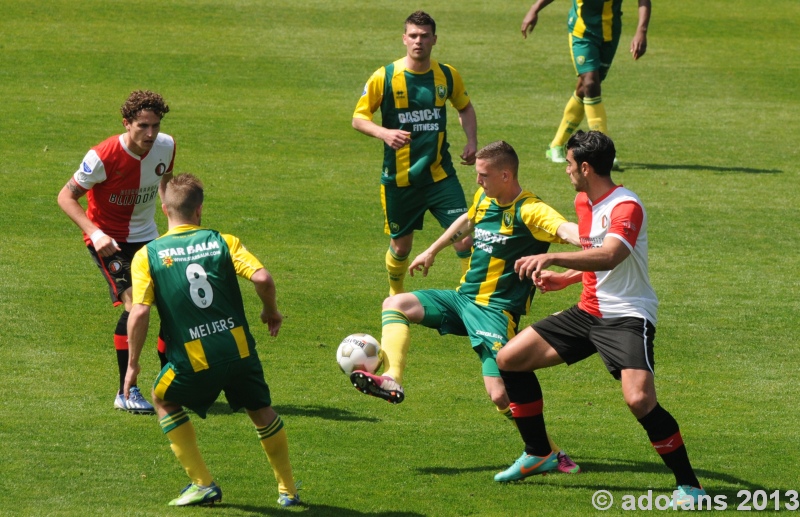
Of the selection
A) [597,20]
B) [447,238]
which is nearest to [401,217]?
[447,238]

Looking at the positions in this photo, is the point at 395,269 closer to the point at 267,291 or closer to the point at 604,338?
the point at 604,338

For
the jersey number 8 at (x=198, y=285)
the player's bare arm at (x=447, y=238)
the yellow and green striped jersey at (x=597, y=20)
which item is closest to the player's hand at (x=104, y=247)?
the jersey number 8 at (x=198, y=285)

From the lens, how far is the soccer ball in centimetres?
682

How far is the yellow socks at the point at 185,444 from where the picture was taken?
245 inches

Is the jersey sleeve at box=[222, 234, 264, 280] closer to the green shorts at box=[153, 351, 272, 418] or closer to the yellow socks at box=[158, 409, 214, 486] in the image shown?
the green shorts at box=[153, 351, 272, 418]

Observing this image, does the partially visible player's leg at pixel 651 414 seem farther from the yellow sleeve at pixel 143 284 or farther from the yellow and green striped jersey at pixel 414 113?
the yellow and green striped jersey at pixel 414 113

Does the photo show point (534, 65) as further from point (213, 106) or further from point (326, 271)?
point (326, 271)

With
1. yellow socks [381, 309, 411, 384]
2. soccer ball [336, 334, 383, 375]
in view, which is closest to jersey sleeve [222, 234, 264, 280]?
soccer ball [336, 334, 383, 375]

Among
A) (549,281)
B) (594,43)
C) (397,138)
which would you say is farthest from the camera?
(594,43)

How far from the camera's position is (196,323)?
6.12 meters

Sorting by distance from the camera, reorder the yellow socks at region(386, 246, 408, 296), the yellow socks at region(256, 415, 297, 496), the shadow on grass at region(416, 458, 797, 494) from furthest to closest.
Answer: the yellow socks at region(386, 246, 408, 296), the shadow on grass at region(416, 458, 797, 494), the yellow socks at region(256, 415, 297, 496)

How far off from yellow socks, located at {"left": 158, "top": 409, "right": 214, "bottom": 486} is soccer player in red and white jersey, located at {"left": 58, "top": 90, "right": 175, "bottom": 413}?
1615mm

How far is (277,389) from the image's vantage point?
850 cm

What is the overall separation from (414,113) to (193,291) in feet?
14.0
